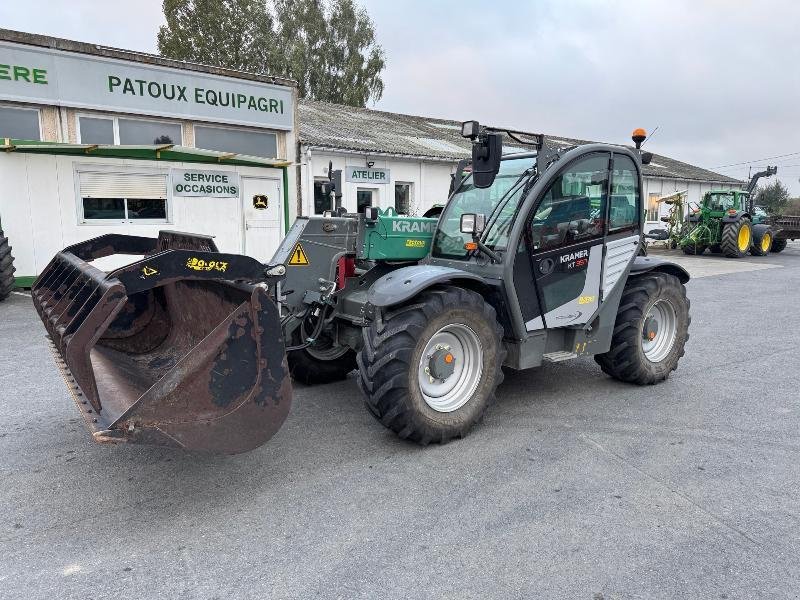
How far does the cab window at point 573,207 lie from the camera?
4391 mm

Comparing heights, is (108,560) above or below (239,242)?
below

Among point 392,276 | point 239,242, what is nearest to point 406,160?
point 239,242

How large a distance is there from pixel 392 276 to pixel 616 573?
2223mm

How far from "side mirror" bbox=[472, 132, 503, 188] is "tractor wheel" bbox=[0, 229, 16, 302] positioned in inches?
342

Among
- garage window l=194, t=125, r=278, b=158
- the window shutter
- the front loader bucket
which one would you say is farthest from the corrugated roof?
the front loader bucket

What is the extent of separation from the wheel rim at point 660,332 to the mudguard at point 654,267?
33 cm

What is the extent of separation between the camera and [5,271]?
9.34 m

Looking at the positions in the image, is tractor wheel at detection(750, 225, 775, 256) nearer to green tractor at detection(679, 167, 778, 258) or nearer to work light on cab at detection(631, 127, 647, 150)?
green tractor at detection(679, 167, 778, 258)

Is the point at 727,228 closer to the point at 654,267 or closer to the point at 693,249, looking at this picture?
the point at 693,249

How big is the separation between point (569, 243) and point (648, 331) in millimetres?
1443

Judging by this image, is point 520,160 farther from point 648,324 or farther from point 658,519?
point 658,519

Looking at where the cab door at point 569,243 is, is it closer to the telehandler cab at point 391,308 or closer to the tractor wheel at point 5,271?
the telehandler cab at point 391,308

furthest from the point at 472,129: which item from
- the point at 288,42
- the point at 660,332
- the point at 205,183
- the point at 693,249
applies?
the point at 288,42

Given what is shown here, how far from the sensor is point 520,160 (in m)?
4.85
